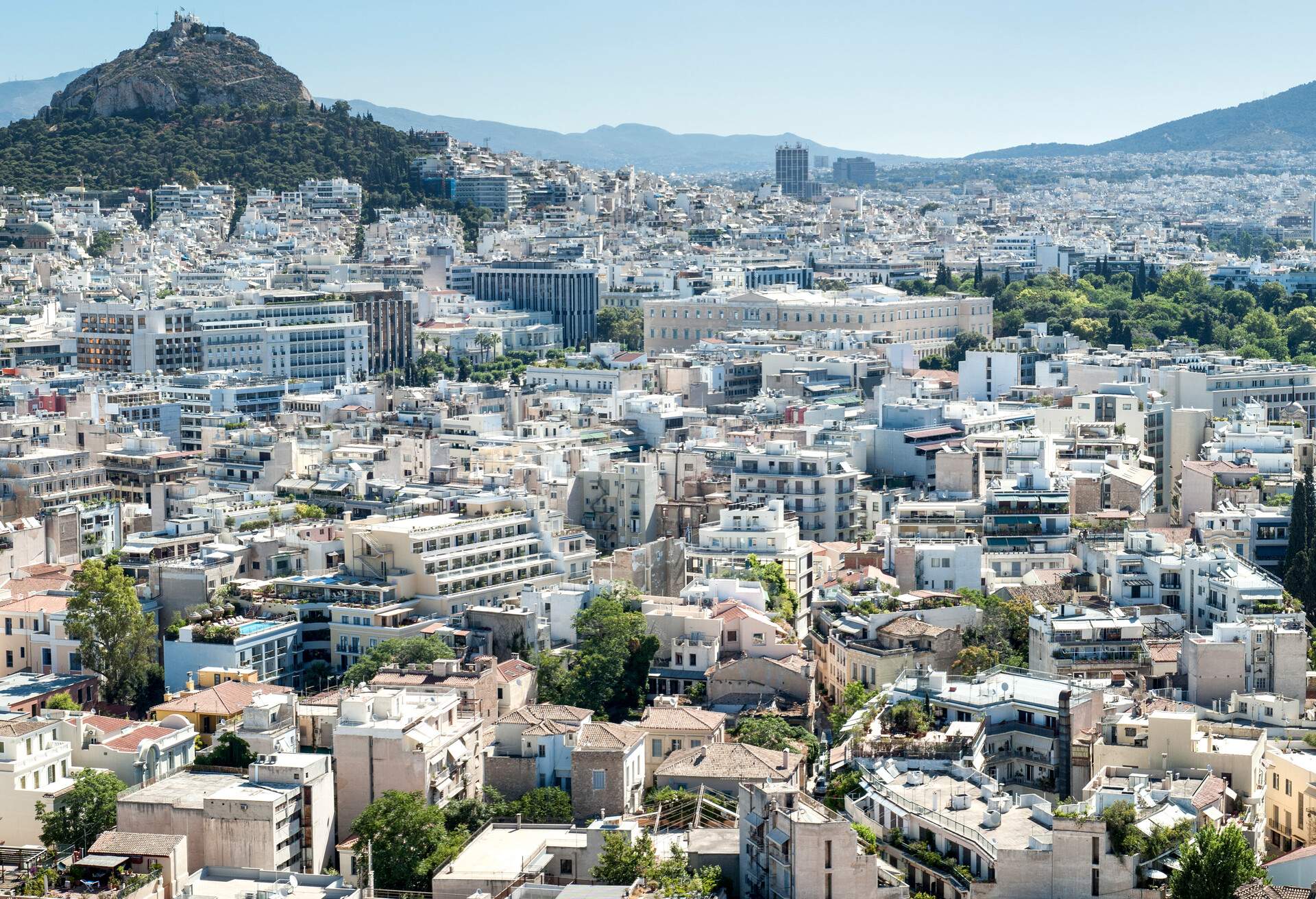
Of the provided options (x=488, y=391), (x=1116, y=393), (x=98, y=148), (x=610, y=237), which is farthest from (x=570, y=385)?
(x=98, y=148)

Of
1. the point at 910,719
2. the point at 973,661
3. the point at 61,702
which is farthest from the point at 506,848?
the point at 61,702

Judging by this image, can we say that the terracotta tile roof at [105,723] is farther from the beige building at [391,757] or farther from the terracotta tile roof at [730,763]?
the terracotta tile roof at [730,763]

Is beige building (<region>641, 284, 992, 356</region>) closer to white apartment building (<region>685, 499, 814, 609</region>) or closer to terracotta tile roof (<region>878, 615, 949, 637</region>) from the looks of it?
white apartment building (<region>685, 499, 814, 609</region>)

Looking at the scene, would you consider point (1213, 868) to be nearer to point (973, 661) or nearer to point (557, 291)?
point (973, 661)

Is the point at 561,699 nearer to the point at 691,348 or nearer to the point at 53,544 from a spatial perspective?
the point at 53,544

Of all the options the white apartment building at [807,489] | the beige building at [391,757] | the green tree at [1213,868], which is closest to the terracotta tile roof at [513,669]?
the beige building at [391,757]

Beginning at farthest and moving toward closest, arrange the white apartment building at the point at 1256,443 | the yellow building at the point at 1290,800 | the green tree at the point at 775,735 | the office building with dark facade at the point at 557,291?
the office building with dark facade at the point at 557,291 < the white apartment building at the point at 1256,443 < the green tree at the point at 775,735 < the yellow building at the point at 1290,800
